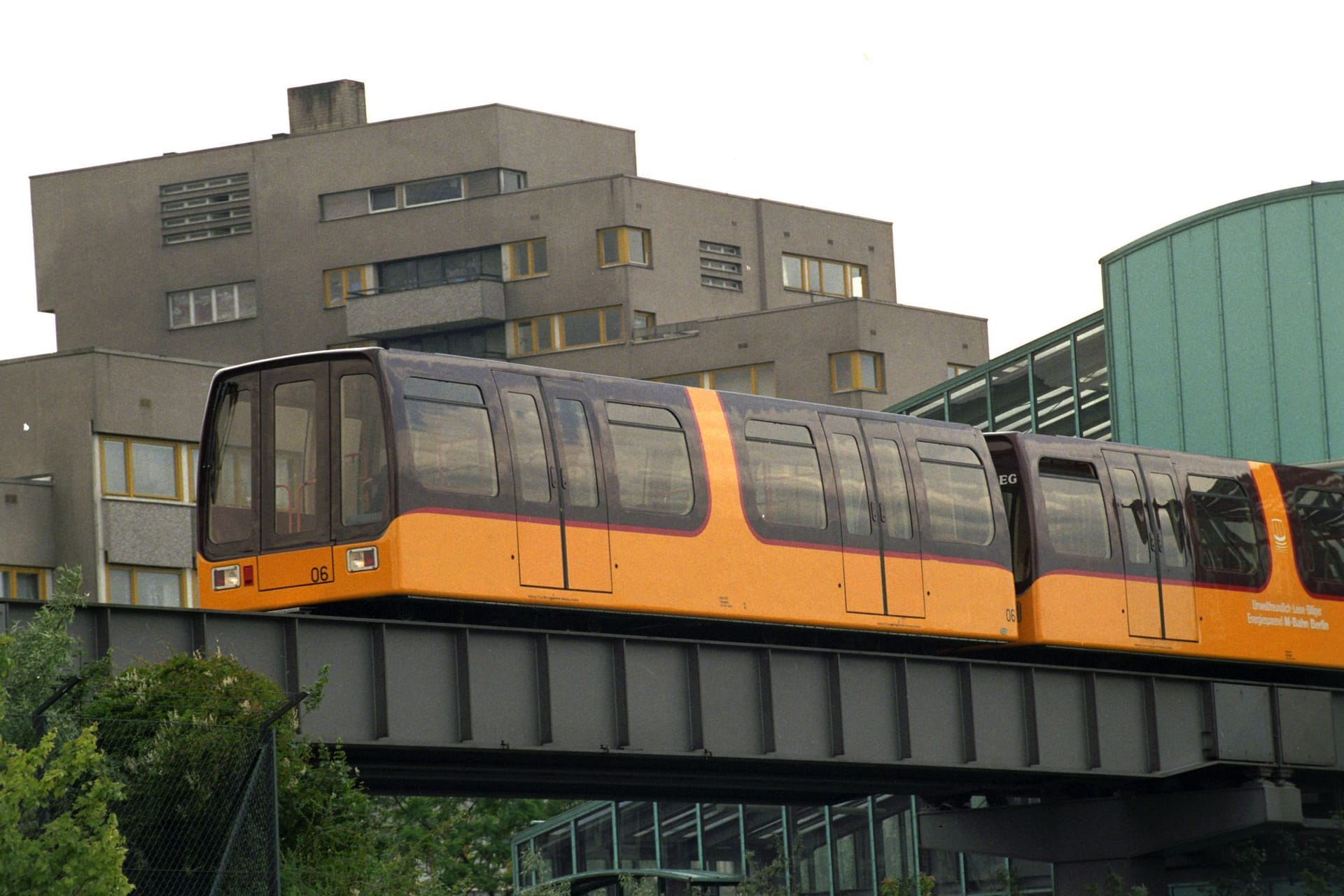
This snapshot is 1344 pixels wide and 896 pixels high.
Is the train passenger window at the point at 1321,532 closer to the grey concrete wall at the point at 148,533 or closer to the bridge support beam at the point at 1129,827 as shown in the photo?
the bridge support beam at the point at 1129,827

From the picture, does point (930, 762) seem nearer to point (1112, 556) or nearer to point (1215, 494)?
point (1112, 556)

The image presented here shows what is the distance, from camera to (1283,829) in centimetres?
3152

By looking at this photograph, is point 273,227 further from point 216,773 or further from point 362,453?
point 216,773

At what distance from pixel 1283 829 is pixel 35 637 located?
19429mm

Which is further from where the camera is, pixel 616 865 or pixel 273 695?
pixel 616 865

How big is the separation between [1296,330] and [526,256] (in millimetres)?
34920

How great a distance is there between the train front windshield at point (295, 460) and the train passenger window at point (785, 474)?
182 inches

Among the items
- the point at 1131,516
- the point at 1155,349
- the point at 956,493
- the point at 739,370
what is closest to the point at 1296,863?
the point at 1131,516

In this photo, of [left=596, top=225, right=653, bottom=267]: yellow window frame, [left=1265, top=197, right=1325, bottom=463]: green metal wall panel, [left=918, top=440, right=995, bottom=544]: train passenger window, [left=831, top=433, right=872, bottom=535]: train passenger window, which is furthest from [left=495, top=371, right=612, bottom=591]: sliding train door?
[left=596, top=225, right=653, bottom=267]: yellow window frame

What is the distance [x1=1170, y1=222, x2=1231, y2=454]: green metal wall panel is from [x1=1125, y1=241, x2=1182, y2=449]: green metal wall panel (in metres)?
0.17

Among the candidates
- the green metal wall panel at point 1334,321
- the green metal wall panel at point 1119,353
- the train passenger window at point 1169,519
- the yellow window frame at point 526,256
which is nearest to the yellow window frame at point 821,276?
the yellow window frame at point 526,256

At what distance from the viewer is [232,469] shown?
22.3 metres

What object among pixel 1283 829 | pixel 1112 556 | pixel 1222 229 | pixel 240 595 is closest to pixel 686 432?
pixel 240 595

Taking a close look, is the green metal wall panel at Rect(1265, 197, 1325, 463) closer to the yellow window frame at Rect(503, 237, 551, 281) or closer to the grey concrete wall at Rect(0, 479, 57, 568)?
the grey concrete wall at Rect(0, 479, 57, 568)
